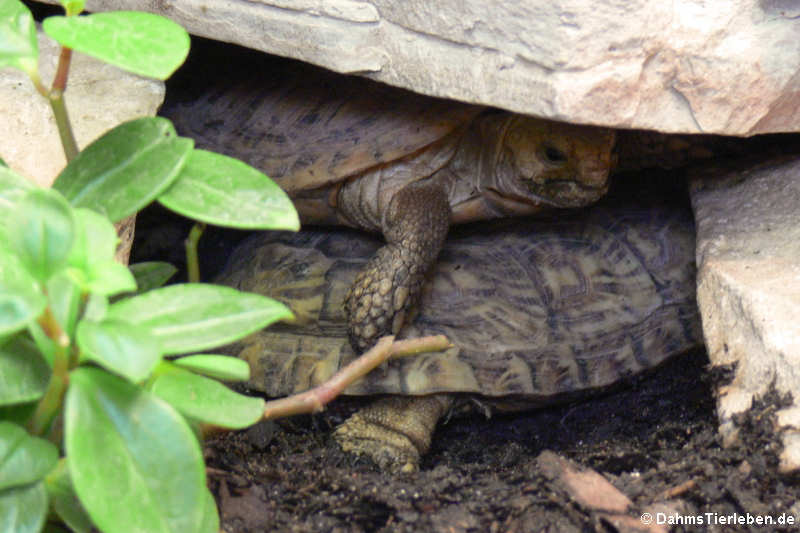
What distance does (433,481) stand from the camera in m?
1.43

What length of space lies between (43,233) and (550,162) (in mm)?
1683

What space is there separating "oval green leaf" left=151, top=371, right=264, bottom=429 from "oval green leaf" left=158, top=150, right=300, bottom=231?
0.21 meters

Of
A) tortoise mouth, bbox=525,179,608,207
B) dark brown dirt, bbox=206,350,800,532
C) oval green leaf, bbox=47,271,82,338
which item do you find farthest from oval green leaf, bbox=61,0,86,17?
tortoise mouth, bbox=525,179,608,207

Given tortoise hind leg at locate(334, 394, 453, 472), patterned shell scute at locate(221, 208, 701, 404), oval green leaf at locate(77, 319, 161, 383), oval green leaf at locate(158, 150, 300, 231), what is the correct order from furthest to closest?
patterned shell scute at locate(221, 208, 701, 404) → tortoise hind leg at locate(334, 394, 453, 472) → oval green leaf at locate(158, 150, 300, 231) → oval green leaf at locate(77, 319, 161, 383)

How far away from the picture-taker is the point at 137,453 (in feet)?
2.66

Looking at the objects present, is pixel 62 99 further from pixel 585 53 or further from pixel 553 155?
pixel 553 155

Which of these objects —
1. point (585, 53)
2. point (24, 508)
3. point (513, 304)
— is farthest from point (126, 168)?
point (513, 304)

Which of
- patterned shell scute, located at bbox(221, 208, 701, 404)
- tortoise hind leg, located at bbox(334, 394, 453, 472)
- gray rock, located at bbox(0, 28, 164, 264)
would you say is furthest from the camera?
patterned shell scute, located at bbox(221, 208, 701, 404)

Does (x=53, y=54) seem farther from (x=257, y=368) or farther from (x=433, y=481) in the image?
(x=433, y=481)

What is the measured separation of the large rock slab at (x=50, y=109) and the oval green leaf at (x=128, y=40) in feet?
2.42

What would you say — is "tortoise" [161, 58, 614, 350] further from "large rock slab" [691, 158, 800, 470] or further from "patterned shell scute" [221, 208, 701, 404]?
"large rock slab" [691, 158, 800, 470]

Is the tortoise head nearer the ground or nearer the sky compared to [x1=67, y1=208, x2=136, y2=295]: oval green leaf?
nearer the ground

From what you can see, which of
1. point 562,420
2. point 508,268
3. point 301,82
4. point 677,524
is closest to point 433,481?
point 677,524

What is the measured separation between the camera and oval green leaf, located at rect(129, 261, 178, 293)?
4.08 feet
